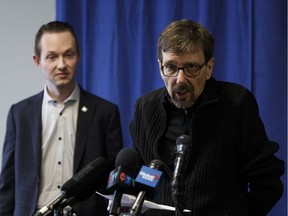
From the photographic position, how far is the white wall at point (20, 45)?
12.6ft

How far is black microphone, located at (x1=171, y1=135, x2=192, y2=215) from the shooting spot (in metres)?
1.50

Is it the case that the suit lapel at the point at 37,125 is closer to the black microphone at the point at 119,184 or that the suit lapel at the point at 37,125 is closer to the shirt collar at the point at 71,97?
the shirt collar at the point at 71,97

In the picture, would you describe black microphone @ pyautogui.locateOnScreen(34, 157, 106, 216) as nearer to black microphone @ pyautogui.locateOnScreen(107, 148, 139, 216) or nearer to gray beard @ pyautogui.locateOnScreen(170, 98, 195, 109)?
black microphone @ pyautogui.locateOnScreen(107, 148, 139, 216)

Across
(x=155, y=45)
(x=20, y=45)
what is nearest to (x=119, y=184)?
(x=155, y=45)

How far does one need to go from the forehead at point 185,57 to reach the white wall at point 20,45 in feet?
6.64

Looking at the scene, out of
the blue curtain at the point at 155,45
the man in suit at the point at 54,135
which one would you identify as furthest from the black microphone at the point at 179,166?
the blue curtain at the point at 155,45

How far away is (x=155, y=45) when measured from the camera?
11.6 ft

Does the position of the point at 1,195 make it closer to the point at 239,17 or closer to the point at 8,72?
the point at 8,72

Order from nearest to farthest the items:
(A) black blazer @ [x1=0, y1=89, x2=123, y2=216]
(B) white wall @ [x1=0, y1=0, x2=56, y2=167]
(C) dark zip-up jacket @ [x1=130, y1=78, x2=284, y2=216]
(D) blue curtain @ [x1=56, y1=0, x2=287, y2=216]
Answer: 1. (C) dark zip-up jacket @ [x1=130, y1=78, x2=284, y2=216]
2. (A) black blazer @ [x1=0, y1=89, x2=123, y2=216]
3. (D) blue curtain @ [x1=56, y1=0, x2=287, y2=216]
4. (B) white wall @ [x1=0, y1=0, x2=56, y2=167]

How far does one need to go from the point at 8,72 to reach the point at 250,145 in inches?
89.4

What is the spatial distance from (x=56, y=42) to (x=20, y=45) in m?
1.10

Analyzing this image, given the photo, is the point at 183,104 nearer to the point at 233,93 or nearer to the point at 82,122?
the point at 233,93

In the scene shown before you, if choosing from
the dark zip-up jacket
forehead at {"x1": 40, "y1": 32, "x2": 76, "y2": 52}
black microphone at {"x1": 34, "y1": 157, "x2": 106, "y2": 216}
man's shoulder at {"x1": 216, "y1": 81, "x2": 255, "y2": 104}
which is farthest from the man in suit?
black microphone at {"x1": 34, "y1": 157, "x2": 106, "y2": 216}

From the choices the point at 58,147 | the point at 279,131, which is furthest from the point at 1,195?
the point at 279,131
